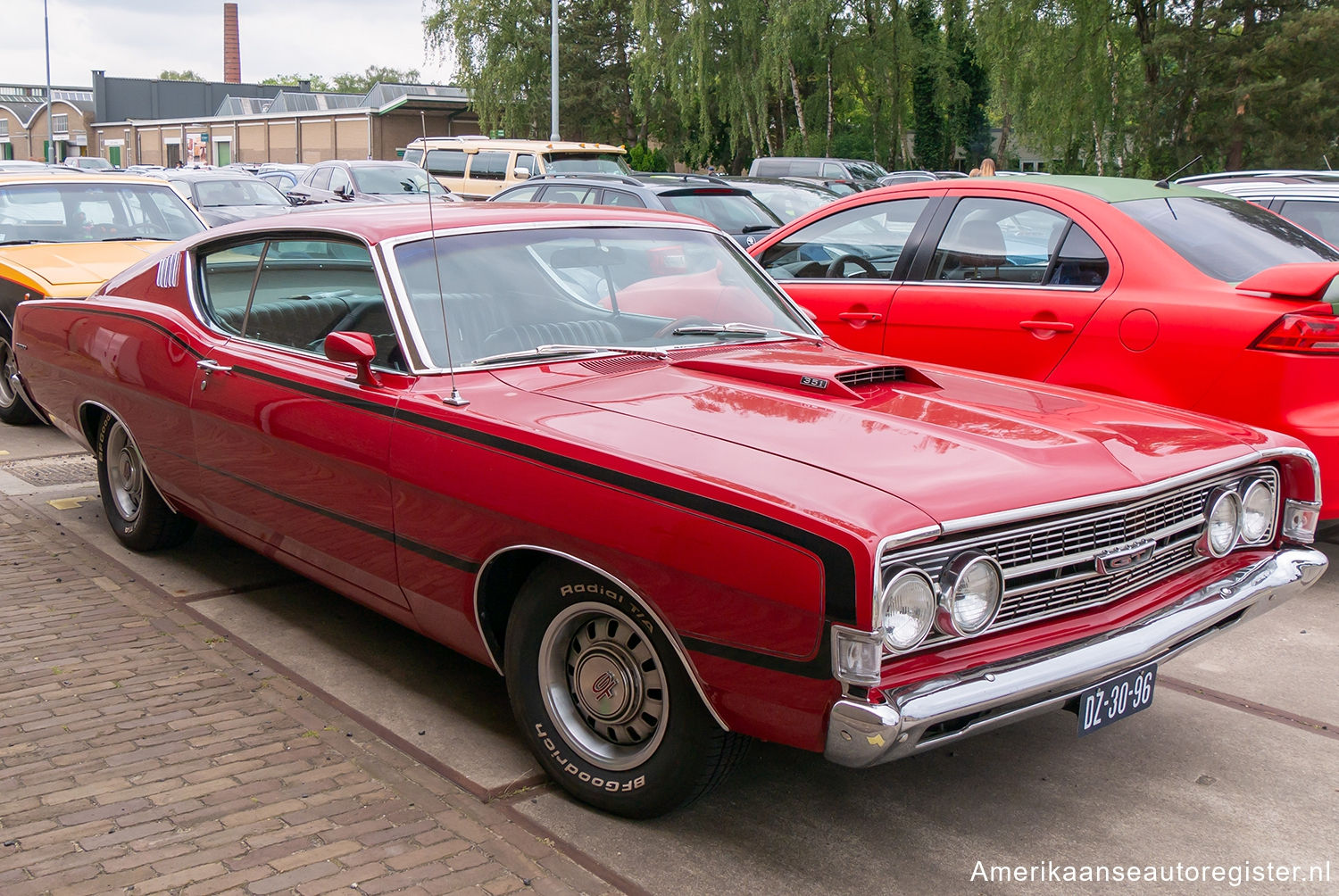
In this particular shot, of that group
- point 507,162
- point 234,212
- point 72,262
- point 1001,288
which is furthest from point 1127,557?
point 507,162

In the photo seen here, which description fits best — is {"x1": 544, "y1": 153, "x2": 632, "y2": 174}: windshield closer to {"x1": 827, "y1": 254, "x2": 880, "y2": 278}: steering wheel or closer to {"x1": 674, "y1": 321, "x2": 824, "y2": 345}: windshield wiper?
{"x1": 827, "y1": 254, "x2": 880, "y2": 278}: steering wheel

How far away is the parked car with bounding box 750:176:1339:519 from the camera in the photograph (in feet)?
16.9

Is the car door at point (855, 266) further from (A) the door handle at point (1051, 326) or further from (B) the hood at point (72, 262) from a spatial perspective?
(B) the hood at point (72, 262)

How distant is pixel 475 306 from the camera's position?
4.08 metres

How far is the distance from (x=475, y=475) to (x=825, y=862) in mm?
1409

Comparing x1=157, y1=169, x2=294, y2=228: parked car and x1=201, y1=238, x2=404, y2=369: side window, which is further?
x1=157, y1=169, x2=294, y2=228: parked car

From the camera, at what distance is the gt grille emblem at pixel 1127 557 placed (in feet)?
10.6

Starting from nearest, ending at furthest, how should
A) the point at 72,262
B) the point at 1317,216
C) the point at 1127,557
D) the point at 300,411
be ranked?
the point at 1127,557, the point at 300,411, the point at 1317,216, the point at 72,262

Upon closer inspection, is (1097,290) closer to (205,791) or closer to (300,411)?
(300,411)

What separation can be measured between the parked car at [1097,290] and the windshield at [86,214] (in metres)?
5.05

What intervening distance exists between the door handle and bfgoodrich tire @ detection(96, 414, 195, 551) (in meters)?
3.98

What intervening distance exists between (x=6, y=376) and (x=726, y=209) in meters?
6.94

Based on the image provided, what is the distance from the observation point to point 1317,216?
806cm

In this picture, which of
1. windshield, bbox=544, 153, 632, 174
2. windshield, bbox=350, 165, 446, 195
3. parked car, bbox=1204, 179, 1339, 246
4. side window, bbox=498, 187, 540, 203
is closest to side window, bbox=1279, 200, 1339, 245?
parked car, bbox=1204, 179, 1339, 246
